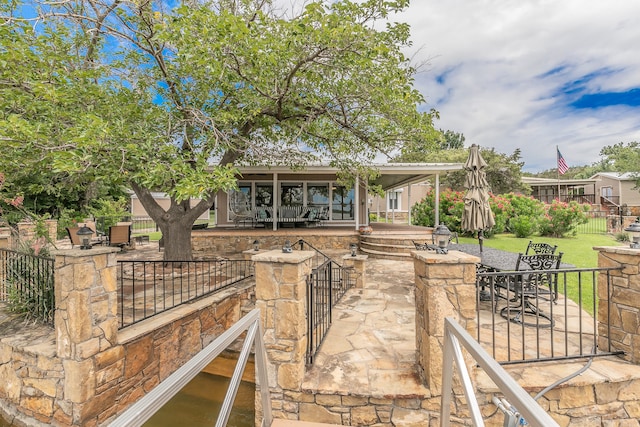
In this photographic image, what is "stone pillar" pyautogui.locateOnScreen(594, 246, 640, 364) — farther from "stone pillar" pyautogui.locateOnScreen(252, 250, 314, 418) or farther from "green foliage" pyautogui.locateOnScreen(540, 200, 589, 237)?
"green foliage" pyautogui.locateOnScreen(540, 200, 589, 237)

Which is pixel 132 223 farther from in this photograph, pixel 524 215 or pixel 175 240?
pixel 524 215

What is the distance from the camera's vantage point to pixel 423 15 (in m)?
7.08

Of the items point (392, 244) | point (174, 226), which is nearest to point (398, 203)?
point (392, 244)

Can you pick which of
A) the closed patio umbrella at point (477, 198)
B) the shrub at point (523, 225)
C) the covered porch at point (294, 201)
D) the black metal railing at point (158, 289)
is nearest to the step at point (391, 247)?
the covered porch at point (294, 201)

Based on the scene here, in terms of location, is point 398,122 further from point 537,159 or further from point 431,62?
point 537,159

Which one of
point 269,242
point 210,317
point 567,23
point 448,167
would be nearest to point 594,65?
point 567,23

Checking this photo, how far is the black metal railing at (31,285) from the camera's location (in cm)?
373

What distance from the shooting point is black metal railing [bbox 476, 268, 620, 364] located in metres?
2.79

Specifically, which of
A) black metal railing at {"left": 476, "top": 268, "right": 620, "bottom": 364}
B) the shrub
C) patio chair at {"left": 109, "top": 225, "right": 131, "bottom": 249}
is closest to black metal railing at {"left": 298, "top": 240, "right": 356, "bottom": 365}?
black metal railing at {"left": 476, "top": 268, "right": 620, "bottom": 364}

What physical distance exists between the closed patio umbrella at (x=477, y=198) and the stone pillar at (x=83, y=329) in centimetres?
574

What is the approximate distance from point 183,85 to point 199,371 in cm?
651

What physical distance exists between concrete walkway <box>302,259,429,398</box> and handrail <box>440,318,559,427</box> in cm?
80

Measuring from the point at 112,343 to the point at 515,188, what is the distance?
25.9 metres

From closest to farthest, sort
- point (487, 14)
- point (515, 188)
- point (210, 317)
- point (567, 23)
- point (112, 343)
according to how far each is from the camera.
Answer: point (112, 343) → point (210, 317) → point (487, 14) → point (567, 23) → point (515, 188)
